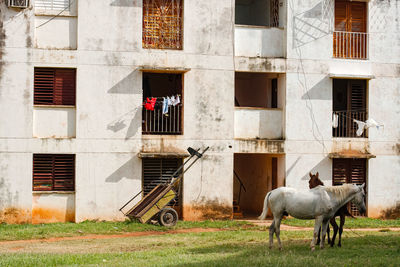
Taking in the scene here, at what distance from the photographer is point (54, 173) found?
21984 mm

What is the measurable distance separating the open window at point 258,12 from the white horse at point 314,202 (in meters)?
10.6

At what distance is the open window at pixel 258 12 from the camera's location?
2506 centimetres

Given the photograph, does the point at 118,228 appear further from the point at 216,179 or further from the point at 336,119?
the point at 336,119

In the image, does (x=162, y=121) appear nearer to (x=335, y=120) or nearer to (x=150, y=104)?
(x=150, y=104)

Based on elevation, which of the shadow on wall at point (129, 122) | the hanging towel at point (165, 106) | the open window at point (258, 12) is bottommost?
the shadow on wall at point (129, 122)

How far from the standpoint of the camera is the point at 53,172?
72.1 ft

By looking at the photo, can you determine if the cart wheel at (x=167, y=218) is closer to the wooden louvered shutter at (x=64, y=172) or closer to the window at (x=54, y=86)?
the wooden louvered shutter at (x=64, y=172)

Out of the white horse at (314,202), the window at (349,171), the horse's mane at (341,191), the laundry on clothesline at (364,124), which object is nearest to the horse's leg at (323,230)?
the white horse at (314,202)

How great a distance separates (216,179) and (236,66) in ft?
13.9

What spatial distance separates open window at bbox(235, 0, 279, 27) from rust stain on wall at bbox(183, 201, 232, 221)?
292 inches

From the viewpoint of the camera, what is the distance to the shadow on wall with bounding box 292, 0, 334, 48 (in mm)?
24094

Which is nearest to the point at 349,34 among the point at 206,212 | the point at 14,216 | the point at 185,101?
the point at 185,101

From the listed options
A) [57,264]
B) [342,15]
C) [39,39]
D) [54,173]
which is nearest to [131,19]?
[39,39]

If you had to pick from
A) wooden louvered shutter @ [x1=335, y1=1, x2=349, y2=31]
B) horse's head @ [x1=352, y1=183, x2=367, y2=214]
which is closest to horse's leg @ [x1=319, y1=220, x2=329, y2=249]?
horse's head @ [x1=352, y1=183, x2=367, y2=214]
